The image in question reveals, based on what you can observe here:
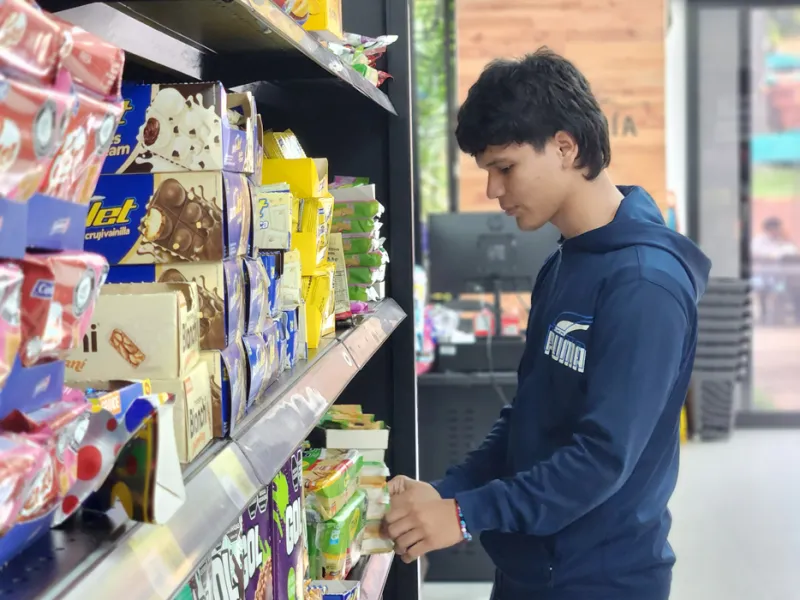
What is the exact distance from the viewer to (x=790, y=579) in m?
3.90

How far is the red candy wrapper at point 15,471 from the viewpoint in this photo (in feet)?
1.78

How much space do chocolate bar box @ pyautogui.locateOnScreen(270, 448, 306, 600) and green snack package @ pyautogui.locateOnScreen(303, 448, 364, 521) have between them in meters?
0.15

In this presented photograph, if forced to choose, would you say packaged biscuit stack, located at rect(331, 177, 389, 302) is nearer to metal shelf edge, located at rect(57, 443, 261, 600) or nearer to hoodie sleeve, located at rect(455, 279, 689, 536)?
hoodie sleeve, located at rect(455, 279, 689, 536)

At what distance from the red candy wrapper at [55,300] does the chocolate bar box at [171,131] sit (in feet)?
1.09

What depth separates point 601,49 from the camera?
5.93 m

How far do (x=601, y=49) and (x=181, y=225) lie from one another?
17.7 ft

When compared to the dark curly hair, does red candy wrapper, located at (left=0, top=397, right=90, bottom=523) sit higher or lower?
lower

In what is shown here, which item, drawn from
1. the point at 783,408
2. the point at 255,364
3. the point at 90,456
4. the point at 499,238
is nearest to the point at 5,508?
the point at 90,456

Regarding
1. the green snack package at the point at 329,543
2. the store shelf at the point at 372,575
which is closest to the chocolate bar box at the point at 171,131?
the green snack package at the point at 329,543

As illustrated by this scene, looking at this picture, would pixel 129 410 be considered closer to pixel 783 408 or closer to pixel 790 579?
pixel 790 579

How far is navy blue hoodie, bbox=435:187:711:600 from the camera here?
1482 mm

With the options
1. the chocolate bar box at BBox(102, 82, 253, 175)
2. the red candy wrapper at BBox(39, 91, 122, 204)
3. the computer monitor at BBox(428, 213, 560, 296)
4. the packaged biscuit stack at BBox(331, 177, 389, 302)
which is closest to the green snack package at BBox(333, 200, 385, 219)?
the packaged biscuit stack at BBox(331, 177, 389, 302)

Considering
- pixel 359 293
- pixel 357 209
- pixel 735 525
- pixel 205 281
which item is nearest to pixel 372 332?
pixel 359 293

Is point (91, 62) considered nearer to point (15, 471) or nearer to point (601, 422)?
point (15, 471)
